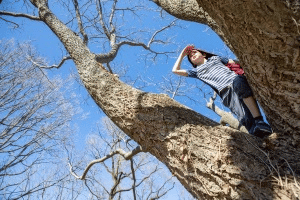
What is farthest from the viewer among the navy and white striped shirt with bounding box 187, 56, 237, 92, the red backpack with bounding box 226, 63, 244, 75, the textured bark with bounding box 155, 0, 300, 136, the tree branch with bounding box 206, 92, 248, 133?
the tree branch with bounding box 206, 92, 248, 133

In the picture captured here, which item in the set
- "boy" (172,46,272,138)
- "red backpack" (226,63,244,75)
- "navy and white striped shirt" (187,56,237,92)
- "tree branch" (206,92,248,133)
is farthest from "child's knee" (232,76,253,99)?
"tree branch" (206,92,248,133)

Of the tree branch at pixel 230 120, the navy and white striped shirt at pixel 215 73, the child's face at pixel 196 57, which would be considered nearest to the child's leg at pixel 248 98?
the navy and white striped shirt at pixel 215 73

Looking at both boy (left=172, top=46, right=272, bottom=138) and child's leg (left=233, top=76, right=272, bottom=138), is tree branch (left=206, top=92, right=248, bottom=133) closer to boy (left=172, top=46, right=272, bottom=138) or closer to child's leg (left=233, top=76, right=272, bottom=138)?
boy (left=172, top=46, right=272, bottom=138)

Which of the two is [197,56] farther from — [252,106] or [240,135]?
[240,135]

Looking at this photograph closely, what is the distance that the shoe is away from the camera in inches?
69.4

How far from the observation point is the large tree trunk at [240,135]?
1.33 meters

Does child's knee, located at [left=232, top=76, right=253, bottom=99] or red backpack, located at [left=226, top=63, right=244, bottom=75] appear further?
red backpack, located at [left=226, top=63, right=244, bottom=75]

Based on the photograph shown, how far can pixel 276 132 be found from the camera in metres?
1.64

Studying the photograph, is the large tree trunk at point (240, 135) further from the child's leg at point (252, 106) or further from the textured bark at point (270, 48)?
the child's leg at point (252, 106)

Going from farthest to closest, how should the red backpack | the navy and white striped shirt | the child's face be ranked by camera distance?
the child's face → the red backpack → the navy and white striped shirt

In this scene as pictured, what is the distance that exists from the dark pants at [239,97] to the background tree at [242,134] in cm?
24

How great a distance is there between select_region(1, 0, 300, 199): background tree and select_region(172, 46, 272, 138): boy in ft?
0.79

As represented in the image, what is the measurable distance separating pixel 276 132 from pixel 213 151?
0.51 meters

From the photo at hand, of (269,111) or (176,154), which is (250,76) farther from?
(176,154)
